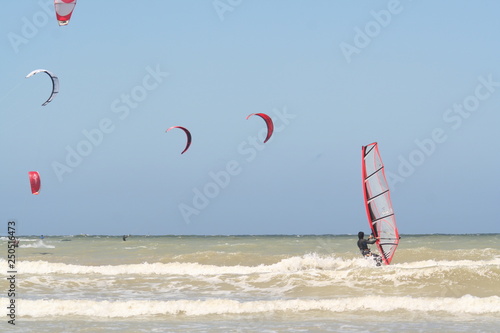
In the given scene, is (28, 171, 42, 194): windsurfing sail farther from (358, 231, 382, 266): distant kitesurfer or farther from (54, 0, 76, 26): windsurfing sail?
(358, 231, 382, 266): distant kitesurfer

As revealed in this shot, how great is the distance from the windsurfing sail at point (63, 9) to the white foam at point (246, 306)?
7714 millimetres

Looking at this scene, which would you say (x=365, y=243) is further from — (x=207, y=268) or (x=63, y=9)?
(x=63, y=9)

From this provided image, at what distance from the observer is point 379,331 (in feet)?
33.4

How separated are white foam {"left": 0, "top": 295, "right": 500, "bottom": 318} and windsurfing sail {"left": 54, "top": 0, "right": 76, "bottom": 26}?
771cm

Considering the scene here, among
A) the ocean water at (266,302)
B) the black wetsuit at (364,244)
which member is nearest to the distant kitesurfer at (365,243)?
the black wetsuit at (364,244)

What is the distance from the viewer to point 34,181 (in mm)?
24969

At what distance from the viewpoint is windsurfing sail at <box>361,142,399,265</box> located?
1708 cm

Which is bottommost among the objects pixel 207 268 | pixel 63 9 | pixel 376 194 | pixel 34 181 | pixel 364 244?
pixel 207 268

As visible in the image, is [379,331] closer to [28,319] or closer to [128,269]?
[28,319]

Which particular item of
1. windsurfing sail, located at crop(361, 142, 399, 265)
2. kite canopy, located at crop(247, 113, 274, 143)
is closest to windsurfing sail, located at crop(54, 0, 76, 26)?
kite canopy, located at crop(247, 113, 274, 143)

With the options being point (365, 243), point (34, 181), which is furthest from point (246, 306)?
point (34, 181)

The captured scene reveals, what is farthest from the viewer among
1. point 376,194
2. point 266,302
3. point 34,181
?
point 34,181

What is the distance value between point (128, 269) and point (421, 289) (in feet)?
36.3

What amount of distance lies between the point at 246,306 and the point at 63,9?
364 inches
